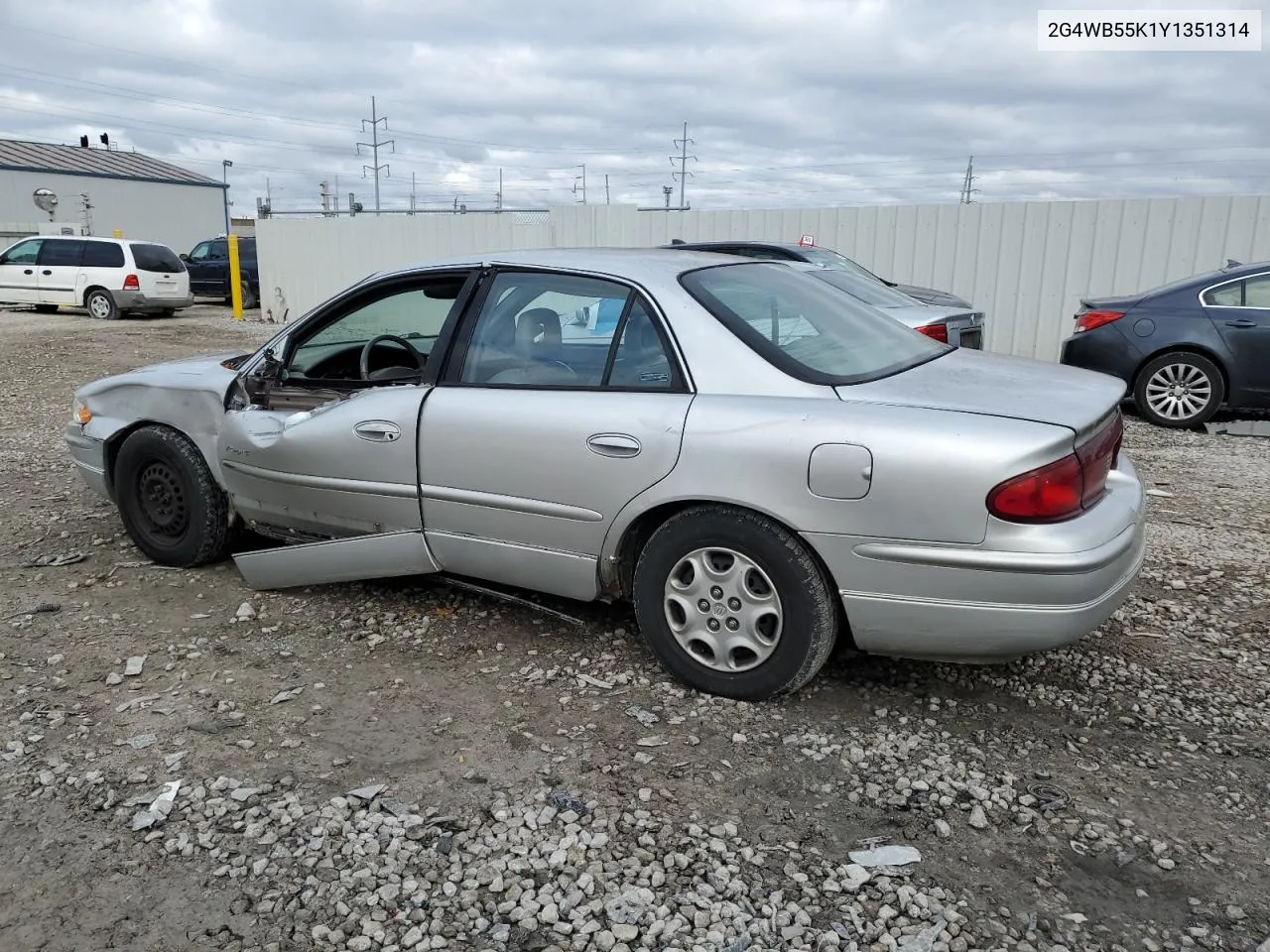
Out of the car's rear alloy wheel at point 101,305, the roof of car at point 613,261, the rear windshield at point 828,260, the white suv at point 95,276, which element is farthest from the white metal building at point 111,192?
the roof of car at point 613,261

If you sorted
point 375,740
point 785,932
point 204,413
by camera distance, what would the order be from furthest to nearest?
point 204,413 < point 375,740 < point 785,932

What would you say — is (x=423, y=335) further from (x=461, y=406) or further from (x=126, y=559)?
(x=126, y=559)

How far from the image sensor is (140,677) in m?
3.61

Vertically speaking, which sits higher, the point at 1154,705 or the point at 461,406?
the point at 461,406

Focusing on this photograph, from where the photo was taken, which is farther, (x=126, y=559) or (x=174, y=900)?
(x=126, y=559)

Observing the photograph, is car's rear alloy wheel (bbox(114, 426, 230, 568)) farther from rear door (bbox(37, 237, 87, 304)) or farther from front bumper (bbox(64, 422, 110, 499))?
rear door (bbox(37, 237, 87, 304))

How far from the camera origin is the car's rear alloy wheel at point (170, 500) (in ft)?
14.9

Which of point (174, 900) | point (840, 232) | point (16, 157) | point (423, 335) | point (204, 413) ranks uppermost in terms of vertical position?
point (16, 157)

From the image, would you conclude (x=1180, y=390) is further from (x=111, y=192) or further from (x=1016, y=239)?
(x=111, y=192)

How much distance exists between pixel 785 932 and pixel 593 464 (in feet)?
5.27

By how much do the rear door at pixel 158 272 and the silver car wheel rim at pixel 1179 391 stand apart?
17654 mm

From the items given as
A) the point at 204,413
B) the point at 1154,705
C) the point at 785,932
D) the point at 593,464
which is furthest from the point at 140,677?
the point at 1154,705

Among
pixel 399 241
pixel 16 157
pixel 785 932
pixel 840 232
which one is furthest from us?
pixel 16 157

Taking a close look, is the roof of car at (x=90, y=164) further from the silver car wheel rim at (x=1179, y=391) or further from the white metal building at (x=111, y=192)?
the silver car wheel rim at (x=1179, y=391)
